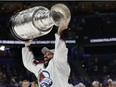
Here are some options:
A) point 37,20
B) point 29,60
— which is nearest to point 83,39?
point 29,60

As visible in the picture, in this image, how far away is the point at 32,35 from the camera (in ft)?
11.9

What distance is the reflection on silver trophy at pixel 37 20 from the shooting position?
323 centimetres

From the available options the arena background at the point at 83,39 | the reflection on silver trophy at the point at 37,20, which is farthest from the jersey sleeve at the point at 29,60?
the arena background at the point at 83,39

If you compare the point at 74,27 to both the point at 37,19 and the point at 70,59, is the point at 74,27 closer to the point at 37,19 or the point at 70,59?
the point at 70,59

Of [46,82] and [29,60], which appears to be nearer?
[46,82]

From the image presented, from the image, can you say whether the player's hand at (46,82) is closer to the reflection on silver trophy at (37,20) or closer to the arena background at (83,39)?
the reflection on silver trophy at (37,20)

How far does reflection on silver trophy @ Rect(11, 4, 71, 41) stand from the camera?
323cm

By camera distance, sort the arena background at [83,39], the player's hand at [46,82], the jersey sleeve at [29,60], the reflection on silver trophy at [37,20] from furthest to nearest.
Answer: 1. the arena background at [83,39]
2. the jersey sleeve at [29,60]
3. the player's hand at [46,82]
4. the reflection on silver trophy at [37,20]

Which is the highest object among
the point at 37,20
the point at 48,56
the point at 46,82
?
the point at 37,20

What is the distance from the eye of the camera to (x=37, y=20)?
334cm

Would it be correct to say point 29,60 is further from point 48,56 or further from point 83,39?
point 83,39

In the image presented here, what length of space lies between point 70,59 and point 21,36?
39.6 ft

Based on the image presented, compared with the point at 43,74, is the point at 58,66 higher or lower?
higher

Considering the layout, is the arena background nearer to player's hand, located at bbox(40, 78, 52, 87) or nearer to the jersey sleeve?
the jersey sleeve
